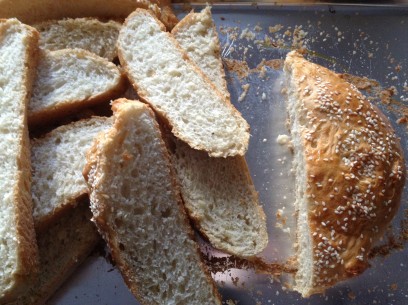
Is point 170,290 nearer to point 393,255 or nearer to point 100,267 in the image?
point 100,267

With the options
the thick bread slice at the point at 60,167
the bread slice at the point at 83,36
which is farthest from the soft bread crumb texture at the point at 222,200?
the bread slice at the point at 83,36

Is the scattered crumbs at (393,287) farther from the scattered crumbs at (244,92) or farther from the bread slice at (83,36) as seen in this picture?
the bread slice at (83,36)

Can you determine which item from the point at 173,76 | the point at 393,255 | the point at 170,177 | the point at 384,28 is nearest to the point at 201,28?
the point at 173,76

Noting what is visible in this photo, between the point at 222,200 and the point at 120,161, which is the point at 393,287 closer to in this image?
the point at 222,200

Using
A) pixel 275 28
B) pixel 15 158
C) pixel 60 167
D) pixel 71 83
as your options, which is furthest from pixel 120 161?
pixel 275 28

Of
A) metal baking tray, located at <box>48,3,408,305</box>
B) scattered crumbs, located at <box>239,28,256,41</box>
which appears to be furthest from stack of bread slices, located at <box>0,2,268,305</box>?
scattered crumbs, located at <box>239,28,256,41</box>

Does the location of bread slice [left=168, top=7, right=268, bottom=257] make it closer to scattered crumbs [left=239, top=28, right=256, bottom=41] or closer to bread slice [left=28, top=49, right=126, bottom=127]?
bread slice [left=28, top=49, right=126, bottom=127]
